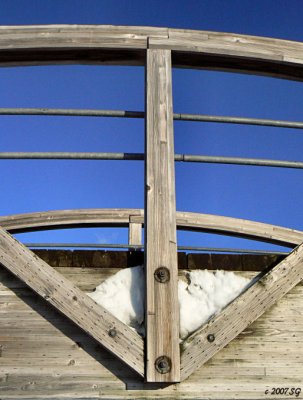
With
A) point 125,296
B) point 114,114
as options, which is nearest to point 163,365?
point 125,296

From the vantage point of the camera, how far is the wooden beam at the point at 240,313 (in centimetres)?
210

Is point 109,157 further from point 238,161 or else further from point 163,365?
point 163,365

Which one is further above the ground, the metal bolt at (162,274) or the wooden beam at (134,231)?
the wooden beam at (134,231)

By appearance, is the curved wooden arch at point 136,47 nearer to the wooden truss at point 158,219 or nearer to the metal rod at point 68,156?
the wooden truss at point 158,219

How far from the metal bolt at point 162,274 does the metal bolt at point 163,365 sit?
0.35 meters

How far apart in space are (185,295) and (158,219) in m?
0.41

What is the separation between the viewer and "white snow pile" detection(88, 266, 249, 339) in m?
2.25

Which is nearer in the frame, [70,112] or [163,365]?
[163,365]

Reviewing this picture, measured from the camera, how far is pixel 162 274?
7.22ft

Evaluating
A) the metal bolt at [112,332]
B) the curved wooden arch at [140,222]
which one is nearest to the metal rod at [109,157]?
the metal bolt at [112,332]

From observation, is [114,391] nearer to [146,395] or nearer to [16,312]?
[146,395]

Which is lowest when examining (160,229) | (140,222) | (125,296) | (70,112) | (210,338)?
(210,338)


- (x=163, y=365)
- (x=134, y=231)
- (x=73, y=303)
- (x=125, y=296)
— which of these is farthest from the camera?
(x=134, y=231)

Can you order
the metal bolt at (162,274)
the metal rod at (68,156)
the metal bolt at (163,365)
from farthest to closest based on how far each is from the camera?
A: the metal rod at (68,156), the metal bolt at (162,274), the metal bolt at (163,365)
